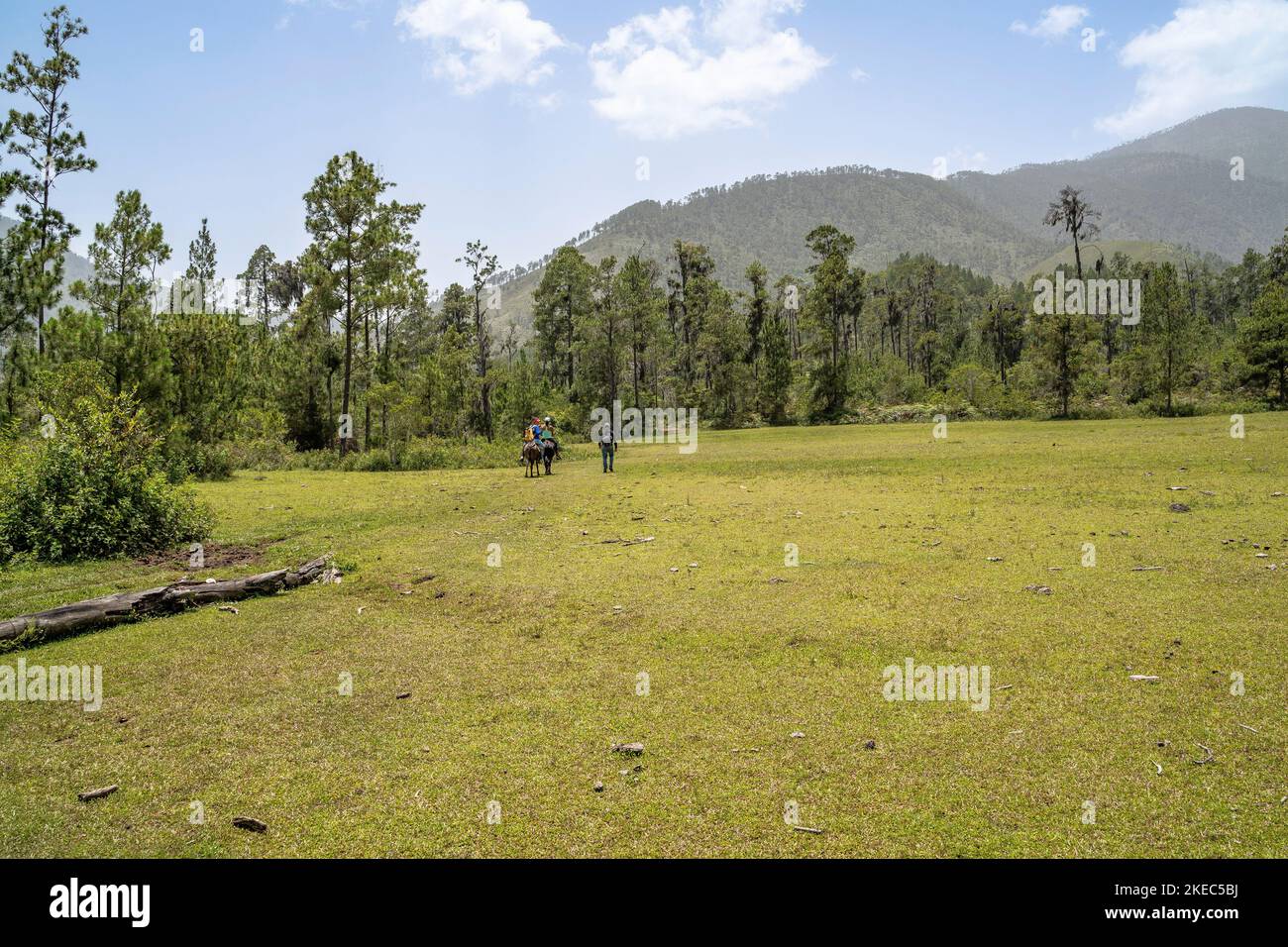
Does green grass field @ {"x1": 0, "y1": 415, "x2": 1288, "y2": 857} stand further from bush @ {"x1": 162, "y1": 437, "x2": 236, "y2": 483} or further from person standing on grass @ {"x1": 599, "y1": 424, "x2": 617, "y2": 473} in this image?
person standing on grass @ {"x1": 599, "y1": 424, "x2": 617, "y2": 473}

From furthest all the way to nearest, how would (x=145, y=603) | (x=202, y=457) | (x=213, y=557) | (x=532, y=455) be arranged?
(x=532, y=455), (x=202, y=457), (x=213, y=557), (x=145, y=603)

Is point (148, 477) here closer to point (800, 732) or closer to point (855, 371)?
point (800, 732)

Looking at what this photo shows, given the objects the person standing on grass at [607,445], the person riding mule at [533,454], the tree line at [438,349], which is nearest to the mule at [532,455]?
the person riding mule at [533,454]

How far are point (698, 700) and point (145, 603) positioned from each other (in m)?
9.01

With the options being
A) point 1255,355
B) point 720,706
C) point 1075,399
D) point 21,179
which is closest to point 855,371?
Answer: point 1075,399

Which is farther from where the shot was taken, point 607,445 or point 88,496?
point 607,445

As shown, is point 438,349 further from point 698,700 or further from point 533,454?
point 698,700

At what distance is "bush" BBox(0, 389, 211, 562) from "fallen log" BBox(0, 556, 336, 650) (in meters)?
3.75

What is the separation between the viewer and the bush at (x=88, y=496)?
1377 centimetres

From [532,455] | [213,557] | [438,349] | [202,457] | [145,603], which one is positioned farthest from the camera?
[438,349]

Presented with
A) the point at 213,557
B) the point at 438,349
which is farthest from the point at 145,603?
the point at 438,349

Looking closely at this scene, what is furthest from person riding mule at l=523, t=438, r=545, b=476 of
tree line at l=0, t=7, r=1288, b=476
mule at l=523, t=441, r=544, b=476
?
tree line at l=0, t=7, r=1288, b=476

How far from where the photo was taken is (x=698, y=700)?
750 cm
